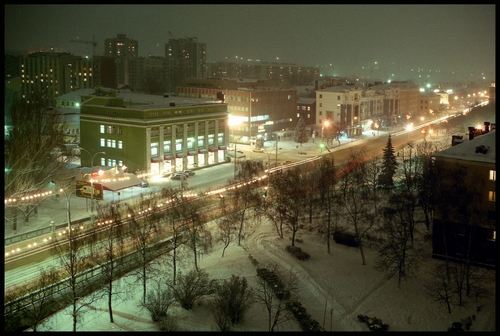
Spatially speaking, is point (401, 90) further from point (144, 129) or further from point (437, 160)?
point (437, 160)

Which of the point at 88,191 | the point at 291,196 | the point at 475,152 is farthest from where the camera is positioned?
the point at 88,191

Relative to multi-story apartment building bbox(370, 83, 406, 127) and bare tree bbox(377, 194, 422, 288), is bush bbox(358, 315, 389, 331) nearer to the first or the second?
bare tree bbox(377, 194, 422, 288)

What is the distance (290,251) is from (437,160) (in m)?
4.23

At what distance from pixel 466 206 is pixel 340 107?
83.0 ft

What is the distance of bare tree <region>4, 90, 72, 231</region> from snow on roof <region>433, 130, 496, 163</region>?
36.2 feet

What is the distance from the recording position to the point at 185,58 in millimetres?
74062

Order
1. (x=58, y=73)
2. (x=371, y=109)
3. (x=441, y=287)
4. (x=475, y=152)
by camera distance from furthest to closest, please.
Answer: (x=58, y=73), (x=371, y=109), (x=475, y=152), (x=441, y=287)

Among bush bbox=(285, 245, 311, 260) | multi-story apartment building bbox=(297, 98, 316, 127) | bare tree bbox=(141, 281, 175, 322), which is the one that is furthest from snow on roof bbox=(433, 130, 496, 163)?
multi-story apartment building bbox=(297, 98, 316, 127)

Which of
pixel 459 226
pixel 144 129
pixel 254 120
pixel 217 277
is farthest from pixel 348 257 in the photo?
pixel 254 120

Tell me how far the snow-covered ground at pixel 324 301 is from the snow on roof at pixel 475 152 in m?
2.51

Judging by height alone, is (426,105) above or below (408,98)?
below

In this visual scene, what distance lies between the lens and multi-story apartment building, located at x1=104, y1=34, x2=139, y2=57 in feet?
274

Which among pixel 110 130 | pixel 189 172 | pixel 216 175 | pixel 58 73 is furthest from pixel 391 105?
→ pixel 58 73

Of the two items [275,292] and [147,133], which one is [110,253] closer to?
[275,292]
